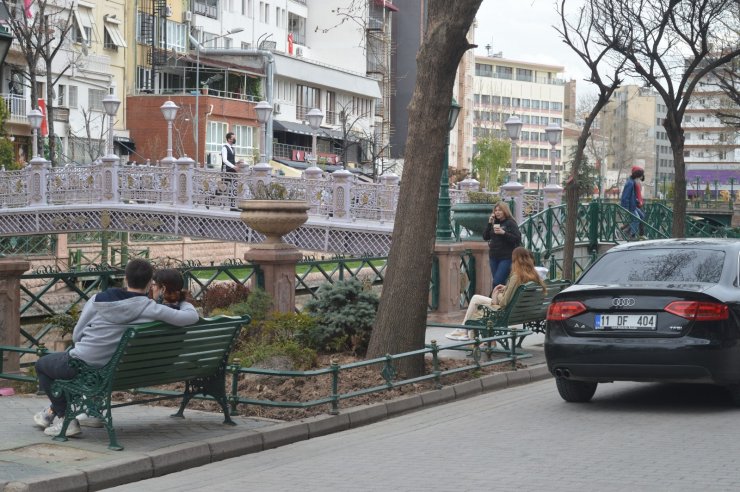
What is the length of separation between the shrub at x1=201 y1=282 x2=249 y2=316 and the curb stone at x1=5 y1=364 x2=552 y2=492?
12.4 feet

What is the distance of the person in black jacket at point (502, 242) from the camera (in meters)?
19.8

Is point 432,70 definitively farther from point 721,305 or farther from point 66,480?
point 66,480

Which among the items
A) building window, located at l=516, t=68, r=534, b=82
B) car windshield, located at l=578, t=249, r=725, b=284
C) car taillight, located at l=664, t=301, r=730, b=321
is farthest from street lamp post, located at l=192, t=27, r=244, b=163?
building window, located at l=516, t=68, r=534, b=82

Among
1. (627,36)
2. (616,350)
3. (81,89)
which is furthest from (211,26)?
(616,350)

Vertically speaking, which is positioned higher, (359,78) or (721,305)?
(359,78)

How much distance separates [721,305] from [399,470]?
12.4 feet


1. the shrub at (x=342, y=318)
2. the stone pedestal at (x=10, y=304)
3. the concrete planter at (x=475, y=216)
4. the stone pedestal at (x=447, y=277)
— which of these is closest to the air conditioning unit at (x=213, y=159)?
the concrete planter at (x=475, y=216)

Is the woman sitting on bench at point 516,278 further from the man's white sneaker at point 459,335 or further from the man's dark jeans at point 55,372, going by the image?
the man's dark jeans at point 55,372

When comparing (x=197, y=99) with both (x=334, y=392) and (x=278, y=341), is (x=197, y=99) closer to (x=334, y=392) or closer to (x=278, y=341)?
(x=278, y=341)

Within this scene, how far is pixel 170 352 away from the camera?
9812mm

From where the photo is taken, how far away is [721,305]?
11625 millimetres

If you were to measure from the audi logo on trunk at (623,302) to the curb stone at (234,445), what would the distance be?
2075 millimetres

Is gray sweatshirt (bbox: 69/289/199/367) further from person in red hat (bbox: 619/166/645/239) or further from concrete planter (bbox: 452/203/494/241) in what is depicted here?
person in red hat (bbox: 619/166/645/239)

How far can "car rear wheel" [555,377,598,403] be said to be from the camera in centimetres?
1285
